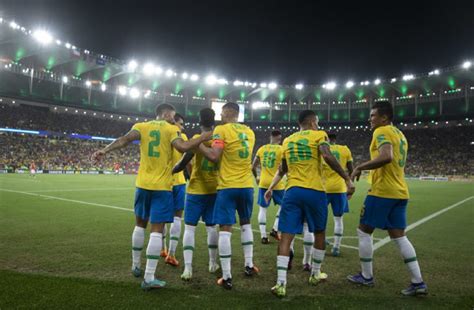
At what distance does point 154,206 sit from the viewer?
454 cm

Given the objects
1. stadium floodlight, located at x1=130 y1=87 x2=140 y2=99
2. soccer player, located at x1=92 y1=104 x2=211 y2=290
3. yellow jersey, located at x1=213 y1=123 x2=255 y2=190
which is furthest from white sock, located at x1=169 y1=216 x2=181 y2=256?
stadium floodlight, located at x1=130 y1=87 x2=140 y2=99

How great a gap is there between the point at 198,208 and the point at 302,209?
1.60m

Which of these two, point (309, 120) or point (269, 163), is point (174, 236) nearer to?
point (269, 163)

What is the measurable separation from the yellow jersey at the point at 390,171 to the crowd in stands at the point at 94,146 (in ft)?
132

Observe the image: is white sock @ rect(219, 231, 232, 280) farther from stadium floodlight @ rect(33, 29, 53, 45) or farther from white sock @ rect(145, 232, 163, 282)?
stadium floodlight @ rect(33, 29, 53, 45)

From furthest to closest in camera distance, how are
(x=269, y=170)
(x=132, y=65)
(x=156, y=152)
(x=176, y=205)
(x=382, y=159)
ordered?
(x=132, y=65)
(x=269, y=170)
(x=176, y=205)
(x=156, y=152)
(x=382, y=159)

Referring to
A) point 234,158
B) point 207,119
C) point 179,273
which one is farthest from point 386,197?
point 179,273

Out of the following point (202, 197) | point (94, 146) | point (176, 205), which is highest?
point (94, 146)

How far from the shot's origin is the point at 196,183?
5.17 meters

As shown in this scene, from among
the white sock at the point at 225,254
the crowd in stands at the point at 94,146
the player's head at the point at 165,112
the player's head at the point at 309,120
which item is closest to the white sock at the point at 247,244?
the white sock at the point at 225,254

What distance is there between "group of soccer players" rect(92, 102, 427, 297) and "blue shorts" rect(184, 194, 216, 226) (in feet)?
0.05

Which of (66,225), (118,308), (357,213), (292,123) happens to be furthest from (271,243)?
(292,123)

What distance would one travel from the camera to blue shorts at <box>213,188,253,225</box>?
4707mm

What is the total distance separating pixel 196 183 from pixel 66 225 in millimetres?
5010
